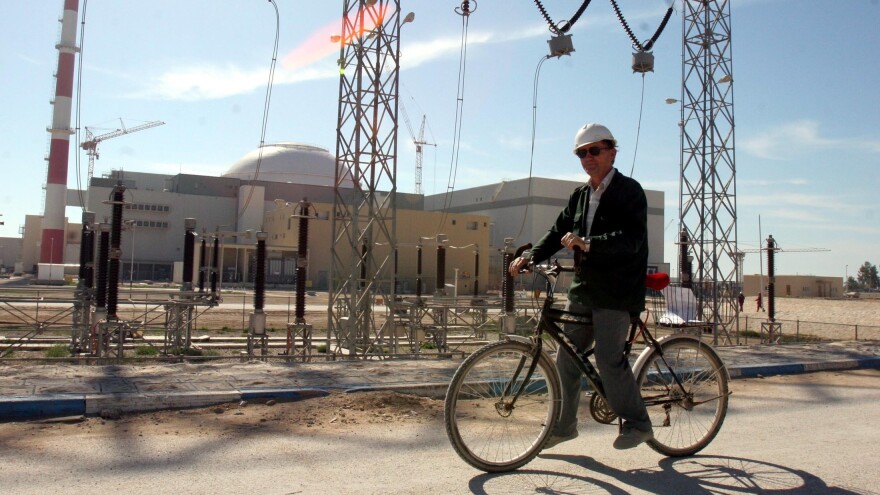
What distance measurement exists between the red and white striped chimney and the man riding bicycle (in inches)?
2387

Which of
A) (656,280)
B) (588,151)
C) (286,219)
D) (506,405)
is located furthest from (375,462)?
(286,219)

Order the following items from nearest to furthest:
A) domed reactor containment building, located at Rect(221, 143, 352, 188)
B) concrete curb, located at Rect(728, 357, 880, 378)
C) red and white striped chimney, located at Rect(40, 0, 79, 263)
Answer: concrete curb, located at Rect(728, 357, 880, 378) < red and white striped chimney, located at Rect(40, 0, 79, 263) < domed reactor containment building, located at Rect(221, 143, 352, 188)

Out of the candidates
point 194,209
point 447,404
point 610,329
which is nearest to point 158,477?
point 447,404

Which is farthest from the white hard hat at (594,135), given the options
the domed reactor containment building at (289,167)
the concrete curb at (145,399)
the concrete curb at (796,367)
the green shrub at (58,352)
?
the domed reactor containment building at (289,167)

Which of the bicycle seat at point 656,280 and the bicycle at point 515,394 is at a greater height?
the bicycle seat at point 656,280

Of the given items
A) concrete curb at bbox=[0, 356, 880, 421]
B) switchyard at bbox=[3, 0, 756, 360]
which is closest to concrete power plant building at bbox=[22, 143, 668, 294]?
switchyard at bbox=[3, 0, 756, 360]

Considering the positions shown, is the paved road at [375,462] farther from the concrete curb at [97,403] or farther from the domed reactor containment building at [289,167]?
the domed reactor containment building at [289,167]

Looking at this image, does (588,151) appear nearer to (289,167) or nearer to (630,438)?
(630,438)

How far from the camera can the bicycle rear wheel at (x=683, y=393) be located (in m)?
4.25

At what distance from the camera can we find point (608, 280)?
3723mm

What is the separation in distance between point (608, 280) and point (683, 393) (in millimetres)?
1153

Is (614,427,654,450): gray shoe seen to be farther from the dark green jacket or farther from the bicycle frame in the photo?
the dark green jacket

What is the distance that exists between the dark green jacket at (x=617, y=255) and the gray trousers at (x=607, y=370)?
0.26 feet

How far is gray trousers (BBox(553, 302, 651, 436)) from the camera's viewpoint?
375 centimetres
